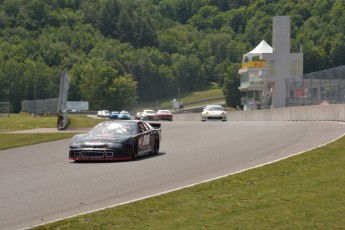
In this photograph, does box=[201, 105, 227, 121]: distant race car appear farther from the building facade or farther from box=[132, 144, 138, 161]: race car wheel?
the building facade

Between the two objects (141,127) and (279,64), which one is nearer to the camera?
(141,127)

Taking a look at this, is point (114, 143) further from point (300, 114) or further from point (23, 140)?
point (300, 114)

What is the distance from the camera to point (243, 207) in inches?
413

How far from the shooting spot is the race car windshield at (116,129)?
67.8ft

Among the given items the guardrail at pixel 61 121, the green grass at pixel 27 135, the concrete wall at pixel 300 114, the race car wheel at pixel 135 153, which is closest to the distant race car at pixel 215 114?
the concrete wall at pixel 300 114

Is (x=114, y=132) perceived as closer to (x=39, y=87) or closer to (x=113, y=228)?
(x=113, y=228)

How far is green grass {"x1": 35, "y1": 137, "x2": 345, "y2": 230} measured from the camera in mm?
9492

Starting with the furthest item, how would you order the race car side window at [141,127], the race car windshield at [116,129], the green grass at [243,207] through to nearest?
the race car side window at [141,127], the race car windshield at [116,129], the green grass at [243,207]

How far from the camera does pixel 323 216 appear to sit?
382 inches

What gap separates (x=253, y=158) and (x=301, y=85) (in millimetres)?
46083

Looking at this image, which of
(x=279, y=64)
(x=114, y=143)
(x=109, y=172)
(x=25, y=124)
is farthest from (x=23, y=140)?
(x=279, y=64)

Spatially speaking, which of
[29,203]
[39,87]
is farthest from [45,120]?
[39,87]

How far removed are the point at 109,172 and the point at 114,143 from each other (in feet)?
9.65

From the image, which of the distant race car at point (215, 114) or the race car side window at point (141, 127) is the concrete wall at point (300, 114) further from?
the race car side window at point (141, 127)
